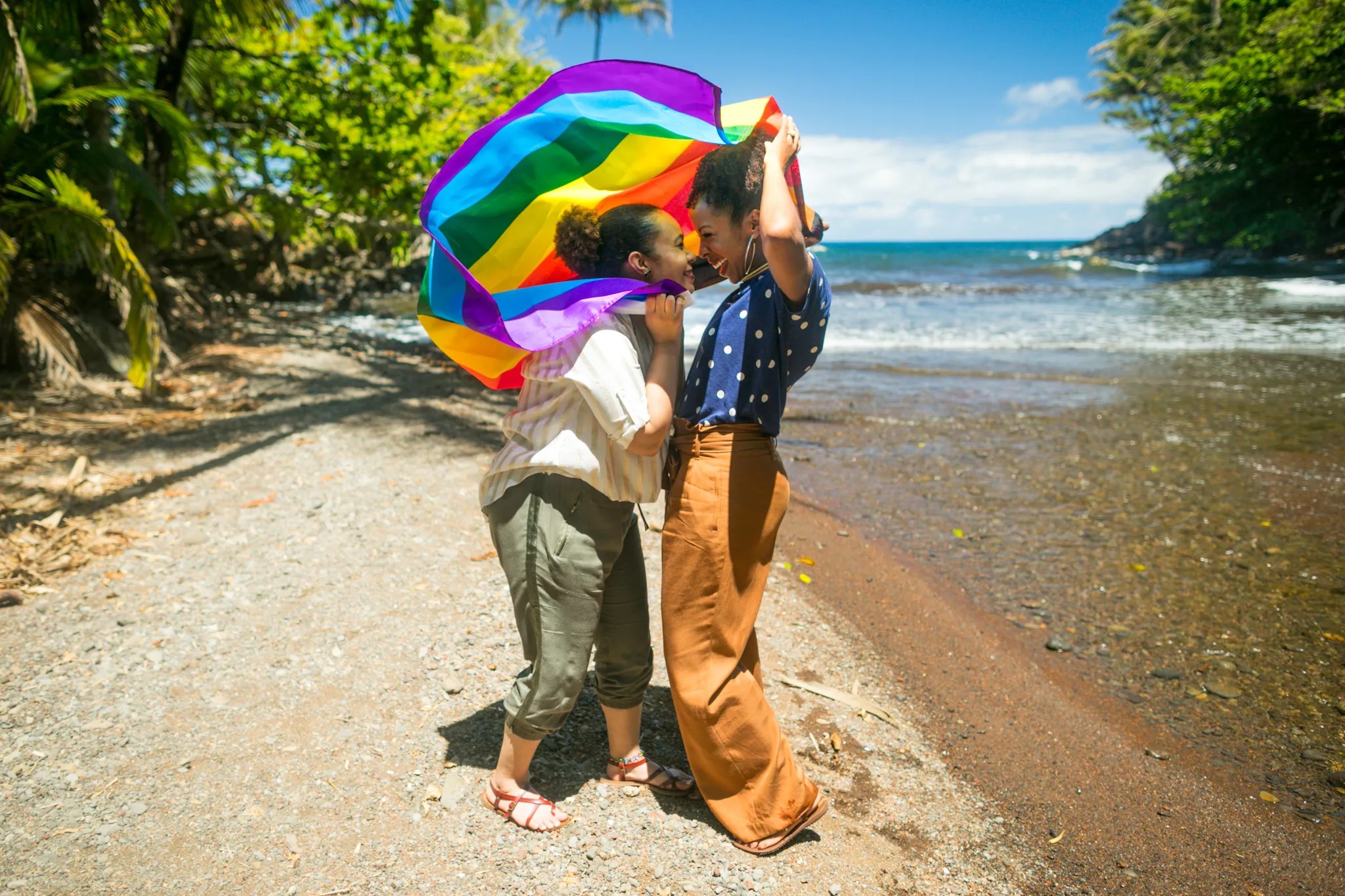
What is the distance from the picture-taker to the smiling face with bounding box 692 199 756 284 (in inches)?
84.4

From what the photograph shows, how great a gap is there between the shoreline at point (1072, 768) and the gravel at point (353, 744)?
0.18 meters

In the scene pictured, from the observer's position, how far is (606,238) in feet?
7.28

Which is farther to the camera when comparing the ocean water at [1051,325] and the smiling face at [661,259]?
the ocean water at [1051,325]

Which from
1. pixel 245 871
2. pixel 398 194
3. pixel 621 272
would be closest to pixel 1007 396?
pixel 398 194

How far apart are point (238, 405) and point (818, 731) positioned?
723 cm

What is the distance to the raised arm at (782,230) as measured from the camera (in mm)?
1932

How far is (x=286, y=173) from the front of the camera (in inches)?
469

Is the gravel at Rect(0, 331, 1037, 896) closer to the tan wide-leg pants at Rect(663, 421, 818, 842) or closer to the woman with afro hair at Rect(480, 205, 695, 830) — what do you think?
the tan wide-leg pants at Rect(663, 421, 818, 842)

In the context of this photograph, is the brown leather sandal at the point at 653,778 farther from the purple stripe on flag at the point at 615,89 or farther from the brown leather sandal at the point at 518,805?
the purple stripe on flag at the point at 615,89

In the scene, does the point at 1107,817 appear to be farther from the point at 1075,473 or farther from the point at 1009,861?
the point at 1075,473

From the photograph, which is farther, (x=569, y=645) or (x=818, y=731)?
(x=818, y=731)

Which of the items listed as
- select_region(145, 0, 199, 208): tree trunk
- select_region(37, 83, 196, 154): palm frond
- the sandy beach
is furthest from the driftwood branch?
select_region(145, 0, 199, 208): tree trunk

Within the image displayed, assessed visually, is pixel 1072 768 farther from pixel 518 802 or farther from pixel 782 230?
pixel 782 230

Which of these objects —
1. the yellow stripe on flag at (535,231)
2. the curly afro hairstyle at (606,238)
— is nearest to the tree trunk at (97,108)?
the yellow stripe on flag at (535,231)
